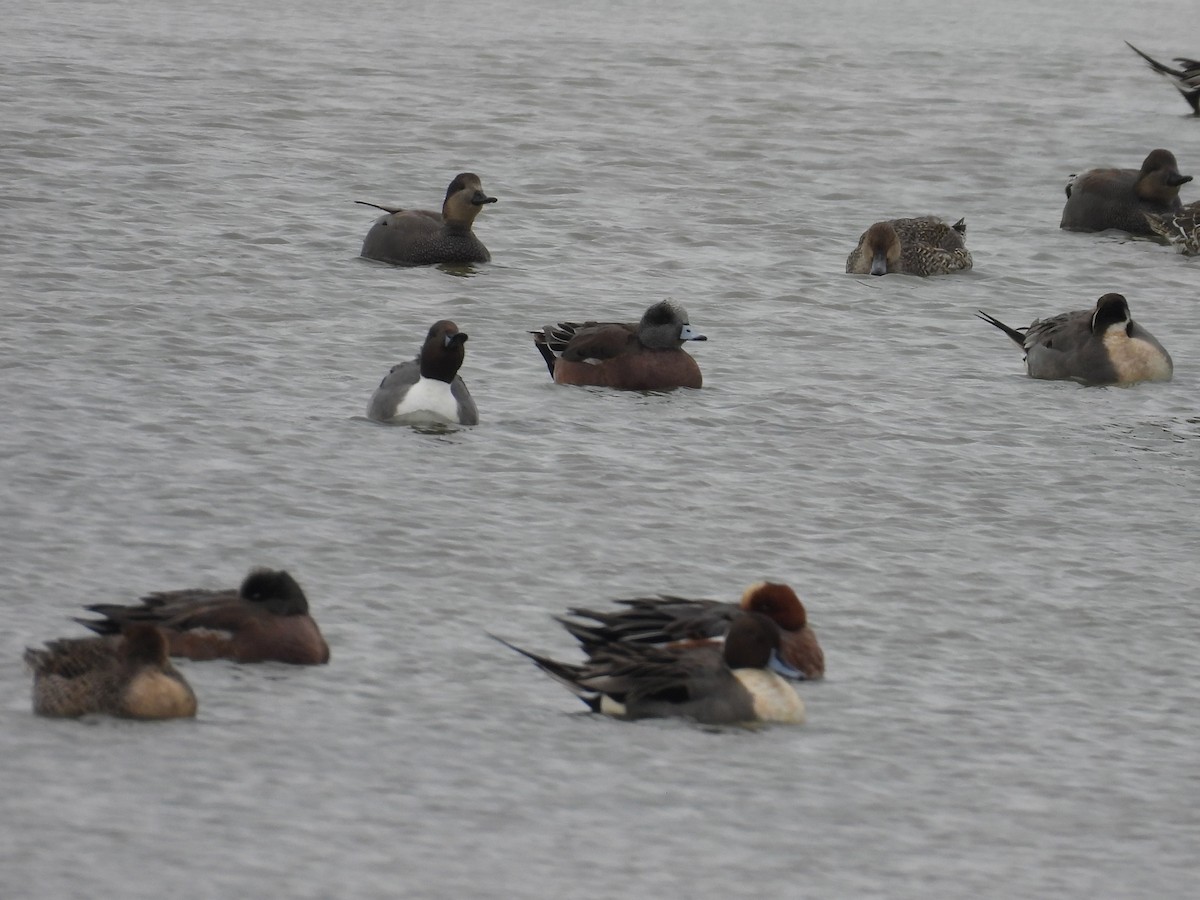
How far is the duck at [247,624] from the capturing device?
9.14 m

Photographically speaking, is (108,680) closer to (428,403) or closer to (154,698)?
(154,698)

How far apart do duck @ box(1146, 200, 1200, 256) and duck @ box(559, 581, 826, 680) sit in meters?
11.6

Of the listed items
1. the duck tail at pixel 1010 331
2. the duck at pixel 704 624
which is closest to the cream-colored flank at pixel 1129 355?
the duck tail at pixel 1010 331

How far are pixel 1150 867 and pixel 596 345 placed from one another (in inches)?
290

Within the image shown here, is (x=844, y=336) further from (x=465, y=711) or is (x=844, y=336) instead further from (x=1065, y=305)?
(x=465, y=711)

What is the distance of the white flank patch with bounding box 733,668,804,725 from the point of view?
8883 millimetres

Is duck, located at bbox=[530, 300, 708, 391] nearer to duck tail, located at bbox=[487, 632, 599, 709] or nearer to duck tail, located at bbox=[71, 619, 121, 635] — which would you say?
duck tail, located at bbox=[487, 632, 599, 709]

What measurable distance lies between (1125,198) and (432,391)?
31.4 feet

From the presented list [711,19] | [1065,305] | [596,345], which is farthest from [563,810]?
[711,19]

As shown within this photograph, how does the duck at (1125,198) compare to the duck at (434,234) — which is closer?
the duck at (434,234)

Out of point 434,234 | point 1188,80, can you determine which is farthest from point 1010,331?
point 1188,80

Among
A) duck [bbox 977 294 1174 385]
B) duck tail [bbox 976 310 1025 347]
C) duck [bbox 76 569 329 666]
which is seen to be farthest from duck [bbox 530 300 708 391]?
duck [bbox 76 569 329 666]

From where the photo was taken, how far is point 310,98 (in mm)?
26094

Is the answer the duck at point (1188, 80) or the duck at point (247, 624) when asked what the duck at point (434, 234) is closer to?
the duck at point (247, 624)
